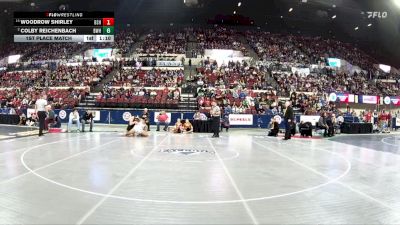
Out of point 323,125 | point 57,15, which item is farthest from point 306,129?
point 57,15

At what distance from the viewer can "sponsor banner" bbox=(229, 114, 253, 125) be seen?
87.6 ft

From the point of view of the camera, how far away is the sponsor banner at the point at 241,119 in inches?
1051

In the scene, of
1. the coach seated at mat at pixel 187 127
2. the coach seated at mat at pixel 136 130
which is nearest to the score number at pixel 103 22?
the coach seated at mat at pixel 136 130

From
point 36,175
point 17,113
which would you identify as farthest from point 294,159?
point 17,113

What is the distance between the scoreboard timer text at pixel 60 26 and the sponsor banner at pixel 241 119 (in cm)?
1071

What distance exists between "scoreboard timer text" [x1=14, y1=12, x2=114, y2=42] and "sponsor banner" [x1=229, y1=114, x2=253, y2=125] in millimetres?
10706

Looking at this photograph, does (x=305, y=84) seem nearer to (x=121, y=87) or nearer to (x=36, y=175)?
(x=121, y=87)

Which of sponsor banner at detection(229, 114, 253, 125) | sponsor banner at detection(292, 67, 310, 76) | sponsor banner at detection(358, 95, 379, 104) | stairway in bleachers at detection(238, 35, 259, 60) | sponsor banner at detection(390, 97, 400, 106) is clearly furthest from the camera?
stairway in bleachers at detection(238, 35, 259, 60)

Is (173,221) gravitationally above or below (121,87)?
below

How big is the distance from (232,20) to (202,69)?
13.9 m

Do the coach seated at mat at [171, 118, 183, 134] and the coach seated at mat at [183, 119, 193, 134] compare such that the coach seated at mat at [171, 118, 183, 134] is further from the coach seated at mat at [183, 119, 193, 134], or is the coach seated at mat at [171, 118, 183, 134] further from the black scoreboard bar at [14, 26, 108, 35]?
the black scoreboard bar at [14, 26, 108, 35]

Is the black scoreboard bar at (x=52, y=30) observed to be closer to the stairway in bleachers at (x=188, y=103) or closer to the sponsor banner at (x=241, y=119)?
the stairway in bleachers at (x=188, y=103)

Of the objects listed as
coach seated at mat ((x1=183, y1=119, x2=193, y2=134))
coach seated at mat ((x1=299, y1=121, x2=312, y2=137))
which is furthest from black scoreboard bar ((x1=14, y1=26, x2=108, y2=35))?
coach seated at mat ((x1=299, y1=121, x2=312, y2=137))

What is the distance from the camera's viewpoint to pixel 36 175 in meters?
7.31
